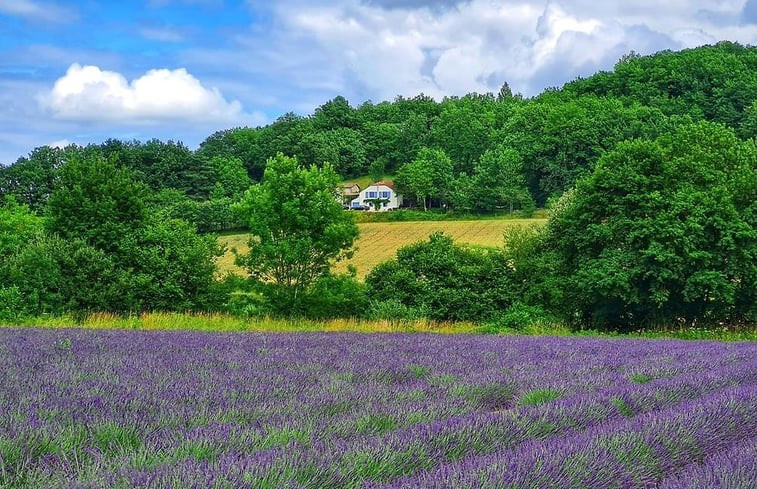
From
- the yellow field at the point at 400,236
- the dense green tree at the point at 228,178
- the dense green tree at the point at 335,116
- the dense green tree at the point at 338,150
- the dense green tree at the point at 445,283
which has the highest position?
the dense green tree at the point at 335,116

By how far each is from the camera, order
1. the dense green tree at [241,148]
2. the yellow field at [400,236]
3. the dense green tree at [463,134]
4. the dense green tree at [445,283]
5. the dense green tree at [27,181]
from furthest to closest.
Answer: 1. the dense green tree at [463,134]
2. the dense green tree at [241,148]
3. the dense green tree at [27,181]
4. the yellow field at [400,236]
5. the dense green tree at [445,283]

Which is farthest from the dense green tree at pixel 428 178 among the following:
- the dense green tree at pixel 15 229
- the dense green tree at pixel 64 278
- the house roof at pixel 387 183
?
the dense green tree at pixel 64 278

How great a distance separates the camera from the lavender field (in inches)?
134

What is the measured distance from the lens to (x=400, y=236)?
62.5 metres

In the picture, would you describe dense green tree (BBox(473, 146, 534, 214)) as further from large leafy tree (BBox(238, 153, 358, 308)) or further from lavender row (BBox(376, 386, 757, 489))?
lavender row (BBox(376, 386, 757, 489))

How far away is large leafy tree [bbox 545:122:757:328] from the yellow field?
22830 millimetres

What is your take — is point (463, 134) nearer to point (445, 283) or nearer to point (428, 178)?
point (428, 178)

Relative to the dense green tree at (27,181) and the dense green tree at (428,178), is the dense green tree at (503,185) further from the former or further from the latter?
the dense green tree at (27,181)

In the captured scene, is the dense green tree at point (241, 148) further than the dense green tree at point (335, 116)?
No

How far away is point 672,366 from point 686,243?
577 inches

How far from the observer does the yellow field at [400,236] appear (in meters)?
52.8

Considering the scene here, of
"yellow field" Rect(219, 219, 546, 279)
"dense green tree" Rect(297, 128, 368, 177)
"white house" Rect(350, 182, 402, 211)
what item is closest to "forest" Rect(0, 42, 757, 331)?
"yellow field" Rect(219, 219, 546, 279)

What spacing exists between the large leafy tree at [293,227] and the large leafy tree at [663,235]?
860 centimetres

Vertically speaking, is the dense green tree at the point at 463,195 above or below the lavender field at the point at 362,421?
above
